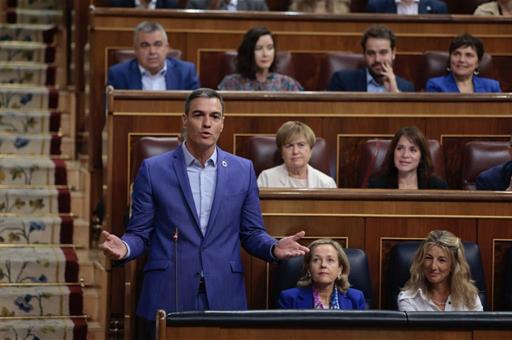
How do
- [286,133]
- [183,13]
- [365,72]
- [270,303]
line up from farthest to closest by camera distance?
[183,13], [365,72], [286,133], [270,303]

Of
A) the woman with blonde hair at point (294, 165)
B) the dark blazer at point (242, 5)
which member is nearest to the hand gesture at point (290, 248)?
the woman with blonde hair at point (294, 165)

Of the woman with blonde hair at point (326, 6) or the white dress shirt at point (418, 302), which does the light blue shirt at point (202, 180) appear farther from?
the woman with blonde hair at point (326, 6)

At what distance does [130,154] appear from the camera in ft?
11.6

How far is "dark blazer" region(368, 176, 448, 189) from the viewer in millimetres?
3408

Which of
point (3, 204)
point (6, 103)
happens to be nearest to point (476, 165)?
point (3, 204)

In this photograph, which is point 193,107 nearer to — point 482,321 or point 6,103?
point 482,321

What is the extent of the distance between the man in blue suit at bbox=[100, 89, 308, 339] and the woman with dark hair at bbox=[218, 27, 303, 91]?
1.30m

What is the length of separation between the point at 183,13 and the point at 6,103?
0.71m

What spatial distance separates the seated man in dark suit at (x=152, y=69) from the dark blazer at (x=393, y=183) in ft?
2.77

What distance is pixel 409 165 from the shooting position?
340 centimetres

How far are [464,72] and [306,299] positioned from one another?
152cm

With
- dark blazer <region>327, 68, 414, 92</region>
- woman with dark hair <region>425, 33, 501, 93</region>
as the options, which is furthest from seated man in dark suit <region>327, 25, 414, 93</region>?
woman with dark hair <region>425, 33, 501, 93</region>

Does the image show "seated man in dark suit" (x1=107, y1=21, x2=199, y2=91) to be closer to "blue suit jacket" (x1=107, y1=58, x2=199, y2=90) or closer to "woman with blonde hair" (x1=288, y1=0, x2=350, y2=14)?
"blue suit jacket" (x1=107, y1=58, x2=199, y2=90)

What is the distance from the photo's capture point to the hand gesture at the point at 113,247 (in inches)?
98.9
